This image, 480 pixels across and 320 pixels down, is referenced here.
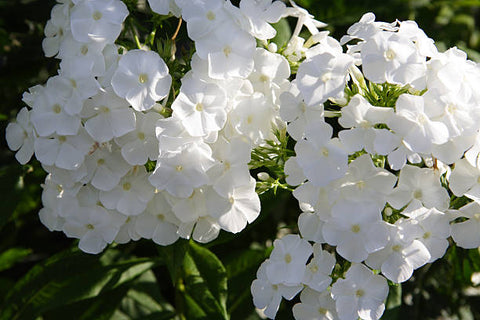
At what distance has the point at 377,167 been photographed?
1.22 meters

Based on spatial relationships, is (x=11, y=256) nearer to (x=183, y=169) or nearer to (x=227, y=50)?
(x=183, y=169)

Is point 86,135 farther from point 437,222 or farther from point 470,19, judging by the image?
point 470,19

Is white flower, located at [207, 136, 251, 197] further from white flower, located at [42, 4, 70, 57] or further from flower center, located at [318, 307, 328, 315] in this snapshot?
white flower, located at [42, 4, 70, 57]

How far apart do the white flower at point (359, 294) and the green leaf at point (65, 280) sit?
2.08 feet

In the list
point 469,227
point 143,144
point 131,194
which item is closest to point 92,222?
point 131,194

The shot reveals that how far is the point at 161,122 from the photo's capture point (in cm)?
122

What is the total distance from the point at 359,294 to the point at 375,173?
243 millimetres

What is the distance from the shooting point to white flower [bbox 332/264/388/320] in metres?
1.22

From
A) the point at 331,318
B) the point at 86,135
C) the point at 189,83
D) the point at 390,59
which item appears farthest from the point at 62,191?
the point at 390,59

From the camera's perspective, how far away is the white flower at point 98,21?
51.2 inches

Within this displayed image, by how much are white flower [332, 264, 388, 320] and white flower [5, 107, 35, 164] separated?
726 mm

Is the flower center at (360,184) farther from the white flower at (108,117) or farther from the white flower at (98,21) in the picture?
the white flower at (98,21)

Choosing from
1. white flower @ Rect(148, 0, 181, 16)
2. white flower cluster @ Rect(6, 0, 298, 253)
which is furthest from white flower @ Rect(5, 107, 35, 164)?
white flower @ Rect(148, 0, 181, 16)

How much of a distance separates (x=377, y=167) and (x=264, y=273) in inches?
12.5
